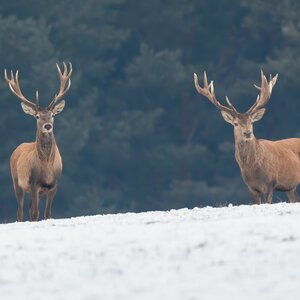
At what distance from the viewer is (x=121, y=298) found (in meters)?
9.74

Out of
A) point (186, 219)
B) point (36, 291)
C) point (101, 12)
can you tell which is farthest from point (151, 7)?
point (36, 291)

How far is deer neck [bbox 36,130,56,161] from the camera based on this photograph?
19.0 m

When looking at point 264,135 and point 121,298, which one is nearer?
point 121,298

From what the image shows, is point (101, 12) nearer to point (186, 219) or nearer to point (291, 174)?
point (291, 174)

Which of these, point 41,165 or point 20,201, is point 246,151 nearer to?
point 41,165

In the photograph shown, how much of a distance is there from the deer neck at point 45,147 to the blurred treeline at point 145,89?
871 inches

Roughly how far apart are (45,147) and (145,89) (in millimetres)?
26254

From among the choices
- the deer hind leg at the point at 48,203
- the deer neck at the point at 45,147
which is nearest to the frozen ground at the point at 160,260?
the deer hind leg at the point at 48,203

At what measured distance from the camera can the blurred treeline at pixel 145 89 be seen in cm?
4250

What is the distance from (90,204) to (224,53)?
877 centimetres

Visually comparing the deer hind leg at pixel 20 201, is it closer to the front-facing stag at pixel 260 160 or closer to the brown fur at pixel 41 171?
the brown fur at pixel 41 171

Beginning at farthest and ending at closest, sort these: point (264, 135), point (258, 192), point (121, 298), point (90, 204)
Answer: point (264, 135) < point (90, 204) < point (258, 192) < point (121, 298)

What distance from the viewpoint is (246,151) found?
61.7 ft

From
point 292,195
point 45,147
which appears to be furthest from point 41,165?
point 292,195
